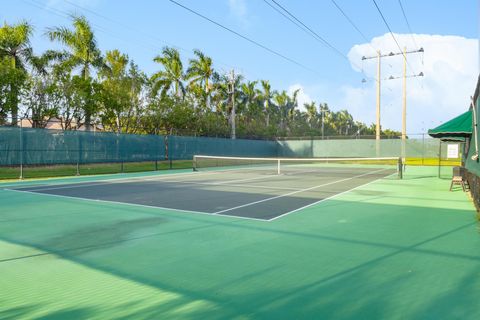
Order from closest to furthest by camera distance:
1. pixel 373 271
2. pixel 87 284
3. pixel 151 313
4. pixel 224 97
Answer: pixel 151 313 → pixel 87 284 → pixel 373 271 → pixel 224 97

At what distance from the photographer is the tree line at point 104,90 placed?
25234 mm

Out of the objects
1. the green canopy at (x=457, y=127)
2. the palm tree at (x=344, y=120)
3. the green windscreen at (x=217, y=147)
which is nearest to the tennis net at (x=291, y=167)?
the green windscreen at (x=217, y=147)

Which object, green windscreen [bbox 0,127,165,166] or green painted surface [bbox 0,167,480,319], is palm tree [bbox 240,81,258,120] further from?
green painted surface [bbox 0,167,480,319]

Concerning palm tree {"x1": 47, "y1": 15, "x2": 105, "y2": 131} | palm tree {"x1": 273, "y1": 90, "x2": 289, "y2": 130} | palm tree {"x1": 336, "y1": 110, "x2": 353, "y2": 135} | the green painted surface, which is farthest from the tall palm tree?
palm tree {"x1": 336, "y1": 110, "x2": 353, "y2": 135}

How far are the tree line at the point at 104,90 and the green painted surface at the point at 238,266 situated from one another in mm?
19825

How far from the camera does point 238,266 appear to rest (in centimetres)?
466

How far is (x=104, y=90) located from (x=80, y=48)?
398 centimetres

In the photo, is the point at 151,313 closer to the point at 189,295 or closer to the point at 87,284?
the point at 189,295

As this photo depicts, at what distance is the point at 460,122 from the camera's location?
457 inches

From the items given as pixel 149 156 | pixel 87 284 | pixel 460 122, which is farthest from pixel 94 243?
pixel 149 156

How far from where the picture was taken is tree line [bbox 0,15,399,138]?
25.2m

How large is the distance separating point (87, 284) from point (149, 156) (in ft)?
68.6

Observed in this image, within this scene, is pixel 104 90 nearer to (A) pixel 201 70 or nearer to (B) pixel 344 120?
(A) pixel 201 70

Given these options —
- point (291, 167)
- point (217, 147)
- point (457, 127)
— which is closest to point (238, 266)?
point (457, 127)
